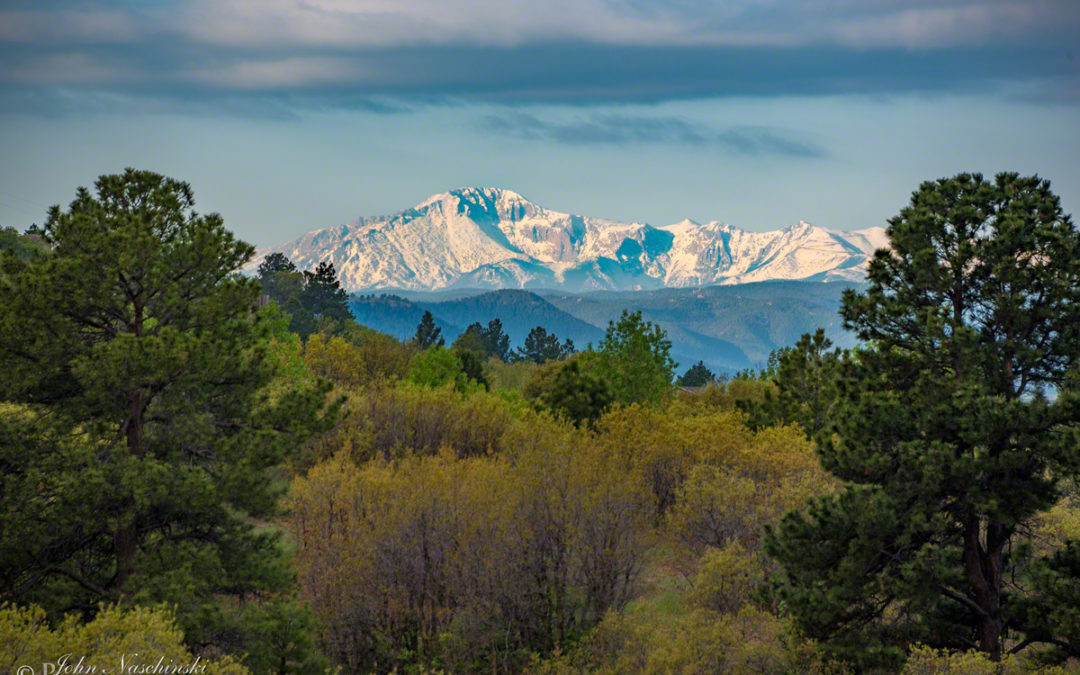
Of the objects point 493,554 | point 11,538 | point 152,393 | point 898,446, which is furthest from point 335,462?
point 898,446

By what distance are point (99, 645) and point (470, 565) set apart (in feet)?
37.3

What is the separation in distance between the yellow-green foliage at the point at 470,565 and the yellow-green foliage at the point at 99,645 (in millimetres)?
9552

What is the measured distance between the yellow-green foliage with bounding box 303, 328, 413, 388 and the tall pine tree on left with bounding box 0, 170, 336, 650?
32.6 m

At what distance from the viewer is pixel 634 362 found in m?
53.5

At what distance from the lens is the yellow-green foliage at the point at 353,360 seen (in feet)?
188

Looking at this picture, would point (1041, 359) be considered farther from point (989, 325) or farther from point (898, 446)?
point (898, 446)

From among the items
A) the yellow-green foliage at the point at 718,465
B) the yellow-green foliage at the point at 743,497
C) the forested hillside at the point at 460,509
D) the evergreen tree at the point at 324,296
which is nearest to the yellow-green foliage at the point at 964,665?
the forested hillside at the point at 460,509

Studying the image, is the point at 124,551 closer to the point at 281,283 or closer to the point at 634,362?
the point at 634,362

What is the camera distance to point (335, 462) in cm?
2655

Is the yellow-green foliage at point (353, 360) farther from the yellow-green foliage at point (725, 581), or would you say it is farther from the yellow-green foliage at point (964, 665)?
the yellow-green foliage at point (964, 665)

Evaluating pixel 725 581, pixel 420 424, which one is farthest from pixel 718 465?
pixel 420 424

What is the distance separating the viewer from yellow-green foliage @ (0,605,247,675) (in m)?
11.8

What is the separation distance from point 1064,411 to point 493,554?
44.6 feet

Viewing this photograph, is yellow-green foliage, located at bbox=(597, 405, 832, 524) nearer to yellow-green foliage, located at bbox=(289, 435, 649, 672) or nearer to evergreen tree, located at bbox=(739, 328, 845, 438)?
evergreen tree, located at bbox=(739, 328, 845, 438)
